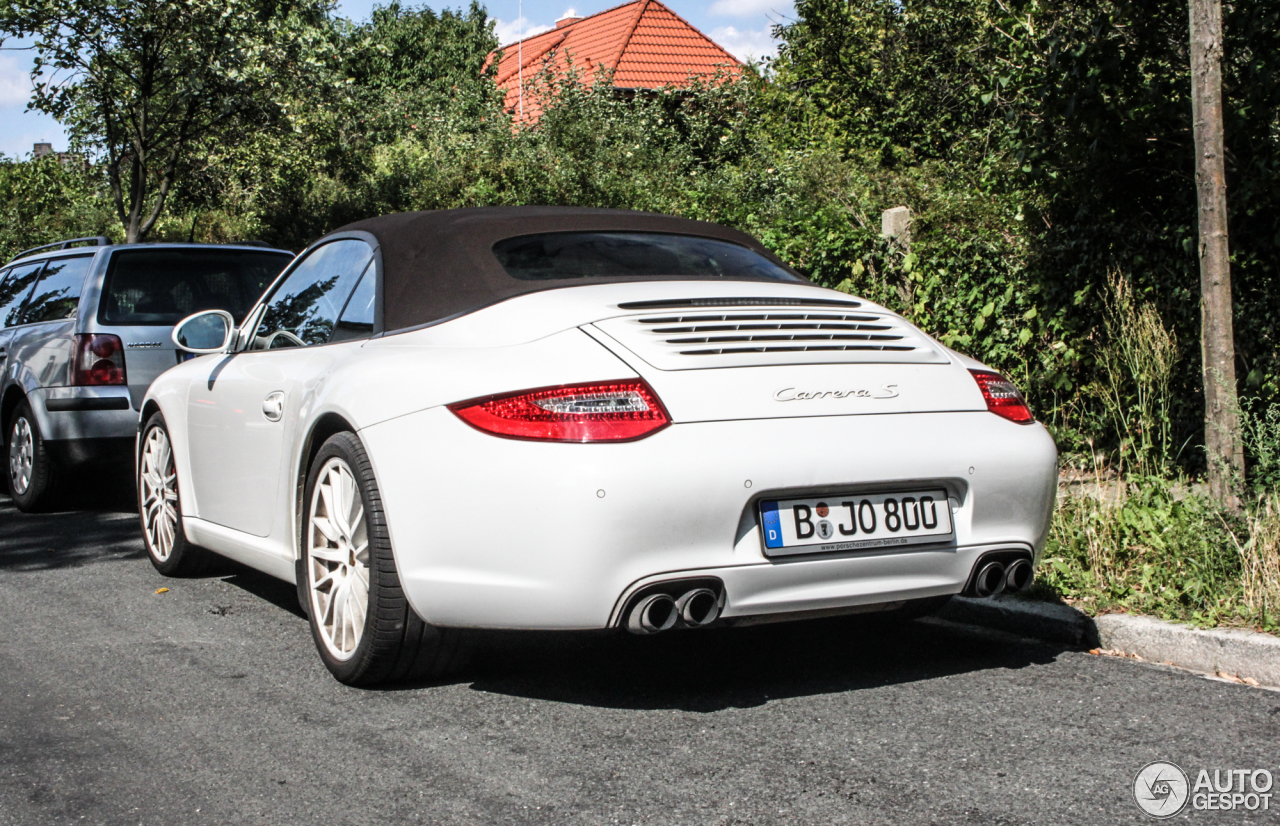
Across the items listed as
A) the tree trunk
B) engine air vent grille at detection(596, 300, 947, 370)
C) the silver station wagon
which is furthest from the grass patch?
the silver station wagon

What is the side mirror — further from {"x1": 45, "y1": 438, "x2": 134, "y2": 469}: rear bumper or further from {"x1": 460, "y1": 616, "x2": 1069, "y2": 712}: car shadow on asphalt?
{"x1": 45, "y1": 438, "x2": 134, "y2": 469}: rear bumper

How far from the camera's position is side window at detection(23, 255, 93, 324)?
324 inches

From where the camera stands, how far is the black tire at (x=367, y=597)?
372 cm

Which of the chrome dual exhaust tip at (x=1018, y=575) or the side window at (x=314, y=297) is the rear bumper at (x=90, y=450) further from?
the chrome dual exhaust tip at (x=1018, y=575)

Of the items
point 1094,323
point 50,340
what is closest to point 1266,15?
point 1094,323

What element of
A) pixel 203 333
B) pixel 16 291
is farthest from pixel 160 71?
pixel 203 333

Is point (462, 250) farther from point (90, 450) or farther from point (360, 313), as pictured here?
point (90, 450)

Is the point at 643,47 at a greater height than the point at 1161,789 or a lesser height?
greater

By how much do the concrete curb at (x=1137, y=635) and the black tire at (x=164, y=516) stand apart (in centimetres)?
332

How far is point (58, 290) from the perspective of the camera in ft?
27.9

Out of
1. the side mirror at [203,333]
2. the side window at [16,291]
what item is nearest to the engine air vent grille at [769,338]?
the side mirror at [203,333]

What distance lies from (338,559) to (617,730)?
1.11 m

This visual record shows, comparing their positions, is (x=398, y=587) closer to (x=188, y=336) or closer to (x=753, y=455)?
(x=753, y=455)

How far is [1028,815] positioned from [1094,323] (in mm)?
5335
